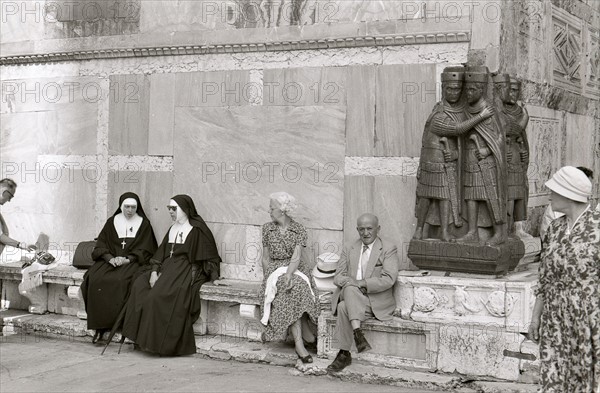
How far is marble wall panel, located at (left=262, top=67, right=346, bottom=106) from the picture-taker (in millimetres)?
8914

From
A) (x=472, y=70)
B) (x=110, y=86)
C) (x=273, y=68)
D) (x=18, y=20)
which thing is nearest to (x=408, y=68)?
(x=472, y=70)

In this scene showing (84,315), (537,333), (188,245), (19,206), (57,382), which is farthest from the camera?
(19,206)

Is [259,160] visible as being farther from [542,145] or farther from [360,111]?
[542,145]

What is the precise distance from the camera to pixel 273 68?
30.3 ft

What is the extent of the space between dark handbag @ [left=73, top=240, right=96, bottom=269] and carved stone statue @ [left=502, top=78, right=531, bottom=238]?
4145mm

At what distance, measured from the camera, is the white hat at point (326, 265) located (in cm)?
871

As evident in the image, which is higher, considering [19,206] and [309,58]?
→ [309,58]

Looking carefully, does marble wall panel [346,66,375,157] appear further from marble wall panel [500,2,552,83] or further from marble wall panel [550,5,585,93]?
marble wall panel [550,5,585,93]

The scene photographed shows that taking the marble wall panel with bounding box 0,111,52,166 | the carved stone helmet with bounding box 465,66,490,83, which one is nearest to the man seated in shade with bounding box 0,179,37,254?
the marble wall panel with bounding box 0,111,52,166

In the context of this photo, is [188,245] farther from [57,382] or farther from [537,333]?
[537,333]

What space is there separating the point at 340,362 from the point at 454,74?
Answer: 2.44 meters

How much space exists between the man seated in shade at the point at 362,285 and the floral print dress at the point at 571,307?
240 cm

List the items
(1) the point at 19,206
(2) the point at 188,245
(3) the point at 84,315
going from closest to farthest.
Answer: (2) the point at 188,245, (3) the point at 84,315, (1) the point at 19,206

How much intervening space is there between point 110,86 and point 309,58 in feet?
7.56
